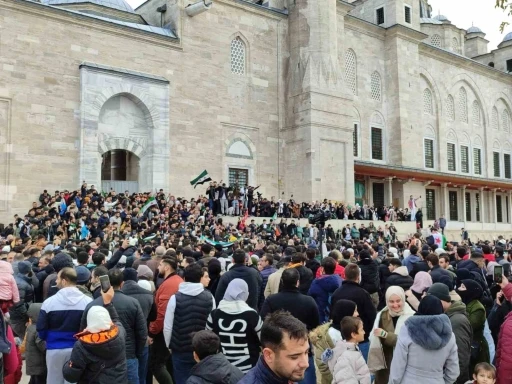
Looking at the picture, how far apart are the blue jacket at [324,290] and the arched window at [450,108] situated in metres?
35.7

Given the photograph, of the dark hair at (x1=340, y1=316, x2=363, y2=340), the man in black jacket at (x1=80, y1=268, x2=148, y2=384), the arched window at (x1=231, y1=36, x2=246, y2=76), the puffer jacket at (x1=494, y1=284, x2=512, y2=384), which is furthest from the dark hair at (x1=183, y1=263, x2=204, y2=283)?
the arched window at (x1=231, y1=36, x2=246, y2=76)

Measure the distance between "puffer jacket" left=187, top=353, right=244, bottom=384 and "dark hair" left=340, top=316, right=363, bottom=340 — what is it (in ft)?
3.93

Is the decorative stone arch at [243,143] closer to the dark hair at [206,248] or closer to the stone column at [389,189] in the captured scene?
the stone column at [389,189]

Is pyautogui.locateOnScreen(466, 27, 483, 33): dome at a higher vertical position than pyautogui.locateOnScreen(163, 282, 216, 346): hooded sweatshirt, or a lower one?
higher

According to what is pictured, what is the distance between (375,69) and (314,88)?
27.9 feet

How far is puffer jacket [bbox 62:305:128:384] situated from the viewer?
14.3ft

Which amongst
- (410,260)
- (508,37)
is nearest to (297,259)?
(410,260)

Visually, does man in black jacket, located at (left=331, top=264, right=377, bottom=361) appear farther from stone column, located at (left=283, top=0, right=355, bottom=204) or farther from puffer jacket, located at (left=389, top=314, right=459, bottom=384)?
stone column, located at (left=283, top=0, right=355, bottom=204)

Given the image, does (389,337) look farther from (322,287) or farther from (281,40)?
(281,40)

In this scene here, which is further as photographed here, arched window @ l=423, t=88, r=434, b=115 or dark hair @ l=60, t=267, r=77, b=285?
arched window @ l=423, t=88, r=434, b=115

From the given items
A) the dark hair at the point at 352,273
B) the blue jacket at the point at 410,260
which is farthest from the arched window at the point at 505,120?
the dark hair at the point at 352,273

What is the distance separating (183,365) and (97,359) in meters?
1.27

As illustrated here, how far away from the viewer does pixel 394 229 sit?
83.8 feet

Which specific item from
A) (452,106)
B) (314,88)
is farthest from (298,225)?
(452,106)
